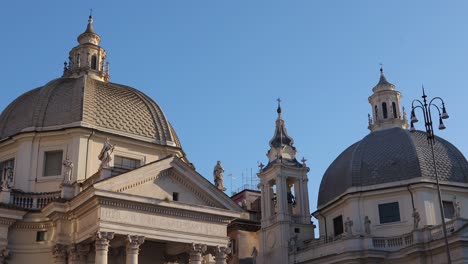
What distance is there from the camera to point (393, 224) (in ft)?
145

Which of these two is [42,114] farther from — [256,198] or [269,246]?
[256,198]

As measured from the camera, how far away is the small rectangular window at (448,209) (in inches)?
1710

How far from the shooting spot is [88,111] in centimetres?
3284

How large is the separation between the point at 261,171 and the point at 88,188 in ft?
87.7

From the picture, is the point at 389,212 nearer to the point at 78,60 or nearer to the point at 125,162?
the point at 125,162

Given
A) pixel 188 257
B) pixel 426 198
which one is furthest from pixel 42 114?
pixel 426 198

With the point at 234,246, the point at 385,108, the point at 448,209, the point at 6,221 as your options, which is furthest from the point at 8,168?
the point at 385,108

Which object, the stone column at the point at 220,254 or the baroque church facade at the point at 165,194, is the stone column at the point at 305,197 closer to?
the baroque church facade at the point at 165,194

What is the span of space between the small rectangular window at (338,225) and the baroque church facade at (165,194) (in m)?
0.08

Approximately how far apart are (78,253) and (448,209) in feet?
89.6

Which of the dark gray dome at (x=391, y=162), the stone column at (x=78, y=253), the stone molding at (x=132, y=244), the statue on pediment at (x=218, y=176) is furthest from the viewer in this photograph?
the dark gray dome at (x=391, y=162)

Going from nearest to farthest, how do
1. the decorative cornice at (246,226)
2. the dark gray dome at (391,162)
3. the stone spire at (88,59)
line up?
the stone spire at (88,59)
the dark gray dome at (391,162)
the decorative cornice at (246,226)

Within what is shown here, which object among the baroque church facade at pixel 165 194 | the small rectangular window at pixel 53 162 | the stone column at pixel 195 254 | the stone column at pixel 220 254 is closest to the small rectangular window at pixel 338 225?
the baroque church facade at pixel 165 194

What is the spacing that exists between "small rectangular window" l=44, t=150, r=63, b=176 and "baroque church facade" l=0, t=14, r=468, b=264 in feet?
0.17
